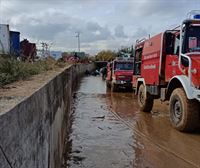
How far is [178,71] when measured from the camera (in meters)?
10.6

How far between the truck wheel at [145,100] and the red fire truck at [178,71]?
0.05 meters

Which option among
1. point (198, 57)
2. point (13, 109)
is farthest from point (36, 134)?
point (198, 57)

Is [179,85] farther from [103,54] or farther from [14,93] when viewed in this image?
[103,54]

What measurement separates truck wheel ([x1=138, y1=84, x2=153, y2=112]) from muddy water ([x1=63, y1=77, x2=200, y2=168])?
2.94ft

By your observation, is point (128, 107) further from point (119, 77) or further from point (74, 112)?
point (119, 77)

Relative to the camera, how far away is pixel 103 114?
46.0 ft

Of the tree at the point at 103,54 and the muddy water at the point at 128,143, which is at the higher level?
the tree at the point at 103,54

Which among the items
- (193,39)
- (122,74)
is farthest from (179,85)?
(122,74)

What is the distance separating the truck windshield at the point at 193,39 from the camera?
406 inches

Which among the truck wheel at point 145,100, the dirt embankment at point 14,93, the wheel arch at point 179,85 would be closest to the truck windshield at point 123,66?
the truck wheel at point 145,100

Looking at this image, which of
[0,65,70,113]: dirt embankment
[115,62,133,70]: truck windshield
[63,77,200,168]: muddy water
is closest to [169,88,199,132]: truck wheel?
[63,77,200,168]: muddy water

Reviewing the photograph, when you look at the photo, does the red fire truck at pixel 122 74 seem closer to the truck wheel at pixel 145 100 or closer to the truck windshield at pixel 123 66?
the truck windshield at pixel 123 66

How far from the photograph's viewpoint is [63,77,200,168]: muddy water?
717cm

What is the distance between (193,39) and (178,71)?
960 mm
